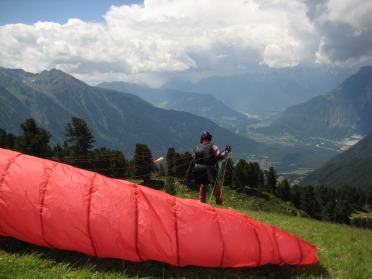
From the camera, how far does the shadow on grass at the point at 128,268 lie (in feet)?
26.5

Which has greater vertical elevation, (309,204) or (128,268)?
(128,268)

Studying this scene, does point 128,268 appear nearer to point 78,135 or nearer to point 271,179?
point 78,135

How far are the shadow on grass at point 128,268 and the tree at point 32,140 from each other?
173 ft

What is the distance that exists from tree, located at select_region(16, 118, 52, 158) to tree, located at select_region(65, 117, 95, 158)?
11739 mm

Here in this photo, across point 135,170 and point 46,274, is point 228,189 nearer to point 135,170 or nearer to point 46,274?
point 135,170

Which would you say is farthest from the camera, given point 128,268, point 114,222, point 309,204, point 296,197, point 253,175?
point 309,204

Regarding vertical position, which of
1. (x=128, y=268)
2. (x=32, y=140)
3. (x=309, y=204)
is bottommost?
(x=309, y=204)

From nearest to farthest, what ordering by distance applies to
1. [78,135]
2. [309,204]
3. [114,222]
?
[114,222] < [78,135] < [309,204]

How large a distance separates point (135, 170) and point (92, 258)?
70674mm

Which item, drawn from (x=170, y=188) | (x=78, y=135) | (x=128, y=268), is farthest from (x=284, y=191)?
(x=128, y=268)

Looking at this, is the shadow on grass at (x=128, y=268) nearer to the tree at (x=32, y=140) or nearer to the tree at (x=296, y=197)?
the tree at (x=32, y=140)

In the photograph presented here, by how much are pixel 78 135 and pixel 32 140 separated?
16.9 m

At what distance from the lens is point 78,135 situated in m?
72.8

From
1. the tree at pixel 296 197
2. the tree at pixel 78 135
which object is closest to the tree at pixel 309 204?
the tree at pixel 296 197
